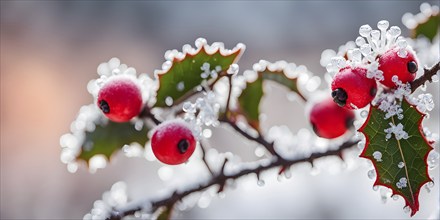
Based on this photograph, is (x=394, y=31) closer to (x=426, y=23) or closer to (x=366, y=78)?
(x=366, y=78)

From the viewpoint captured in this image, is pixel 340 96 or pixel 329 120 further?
pixel 329 120

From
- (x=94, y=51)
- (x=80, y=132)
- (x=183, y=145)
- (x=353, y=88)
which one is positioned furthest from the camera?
(x=94, y=51)

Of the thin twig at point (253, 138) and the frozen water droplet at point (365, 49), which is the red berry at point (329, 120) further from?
the frozen water droplet at point (365, 49)

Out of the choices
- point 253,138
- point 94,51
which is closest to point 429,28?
point 253,138

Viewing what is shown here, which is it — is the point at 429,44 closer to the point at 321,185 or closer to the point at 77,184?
the point at 321,185

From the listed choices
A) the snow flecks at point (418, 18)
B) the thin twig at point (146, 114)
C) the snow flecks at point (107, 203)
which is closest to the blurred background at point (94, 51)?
the snow flecks at point (107, 203)

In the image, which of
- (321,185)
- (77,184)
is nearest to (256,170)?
(321,185)
